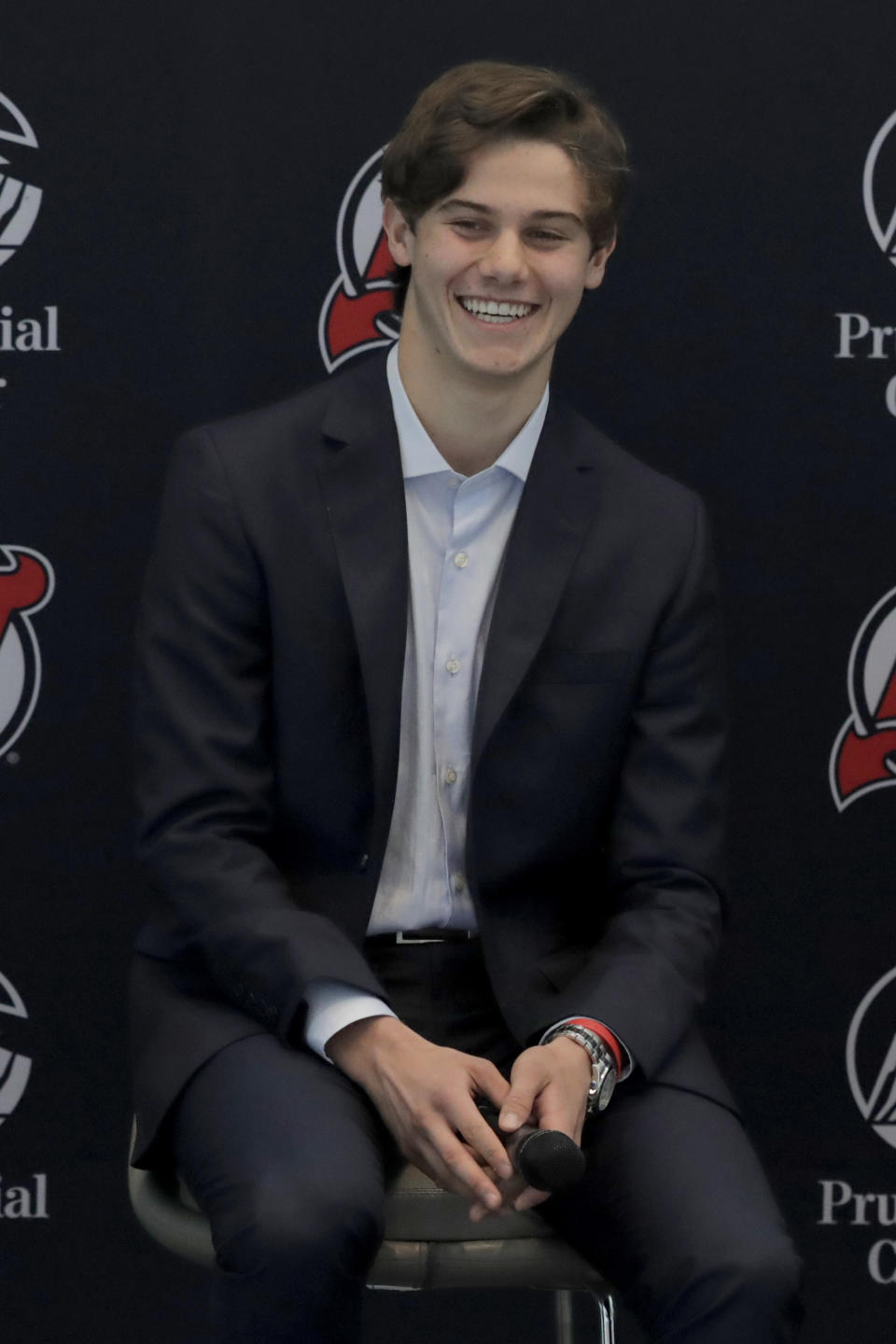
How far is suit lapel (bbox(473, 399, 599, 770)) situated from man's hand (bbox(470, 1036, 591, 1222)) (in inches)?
12.9

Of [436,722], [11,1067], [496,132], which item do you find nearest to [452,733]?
[436,722]

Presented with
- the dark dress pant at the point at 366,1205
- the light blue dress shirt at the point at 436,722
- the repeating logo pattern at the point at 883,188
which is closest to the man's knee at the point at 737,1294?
the dark dress pant at the point at 366,1205

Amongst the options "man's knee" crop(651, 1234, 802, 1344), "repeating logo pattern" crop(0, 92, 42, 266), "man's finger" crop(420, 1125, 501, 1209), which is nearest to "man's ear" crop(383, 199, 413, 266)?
"repeating logo pattern" crop(0, 92, 42, 266)

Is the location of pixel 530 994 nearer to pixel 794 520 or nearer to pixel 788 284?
pixel 794 520

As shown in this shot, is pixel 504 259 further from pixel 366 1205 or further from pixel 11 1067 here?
pixel 11 1067

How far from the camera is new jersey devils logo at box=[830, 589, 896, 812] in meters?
2.53


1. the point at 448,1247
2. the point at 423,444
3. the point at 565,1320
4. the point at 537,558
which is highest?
the point at 423,444

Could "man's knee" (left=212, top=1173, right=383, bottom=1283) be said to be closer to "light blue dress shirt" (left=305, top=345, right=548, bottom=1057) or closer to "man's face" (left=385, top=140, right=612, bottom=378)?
"light blue dress shirt" (left=305, top=345, right=548, bottom=1057)

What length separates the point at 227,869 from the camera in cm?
189

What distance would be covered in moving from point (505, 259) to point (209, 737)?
58cm

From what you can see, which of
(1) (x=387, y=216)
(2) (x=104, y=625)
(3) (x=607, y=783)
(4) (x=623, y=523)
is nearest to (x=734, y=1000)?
(3) (x=607, y=783)

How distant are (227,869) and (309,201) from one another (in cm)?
97

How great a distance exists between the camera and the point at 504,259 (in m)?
1.94

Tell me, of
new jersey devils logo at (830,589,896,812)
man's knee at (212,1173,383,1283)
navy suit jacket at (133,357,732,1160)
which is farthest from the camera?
new jersey devils logo at (830,589,896,812)
